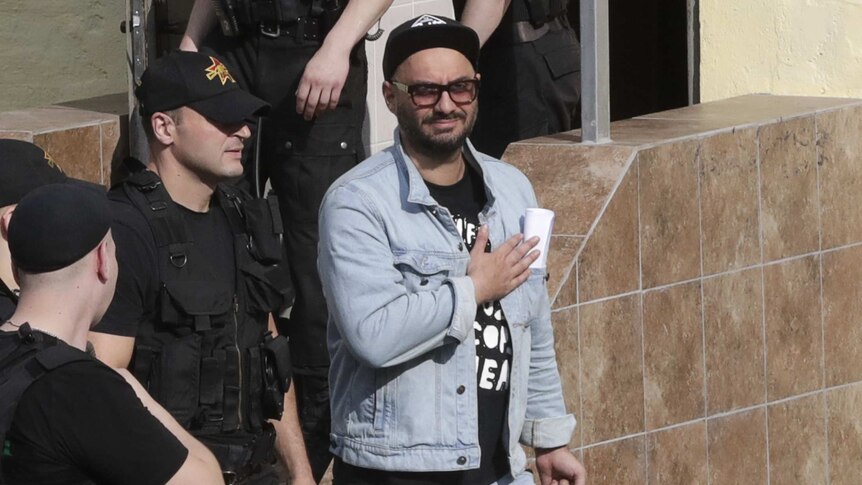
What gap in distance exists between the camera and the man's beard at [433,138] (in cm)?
416

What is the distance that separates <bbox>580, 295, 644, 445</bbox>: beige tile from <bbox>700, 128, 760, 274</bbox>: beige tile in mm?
483

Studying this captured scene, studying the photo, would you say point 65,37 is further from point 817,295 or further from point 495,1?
point 817,295

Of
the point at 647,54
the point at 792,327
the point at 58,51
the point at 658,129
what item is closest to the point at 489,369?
the point at 658,129

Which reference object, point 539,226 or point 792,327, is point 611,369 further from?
point 539,226

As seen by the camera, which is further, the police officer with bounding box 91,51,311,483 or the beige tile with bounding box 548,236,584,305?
the beige tile with bounding box 548,236,584,305

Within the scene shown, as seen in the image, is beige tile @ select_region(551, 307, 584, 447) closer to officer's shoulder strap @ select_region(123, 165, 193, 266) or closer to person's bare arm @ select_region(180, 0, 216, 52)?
officer's shoulder strap @ select_region(123, 165, 193, 266)

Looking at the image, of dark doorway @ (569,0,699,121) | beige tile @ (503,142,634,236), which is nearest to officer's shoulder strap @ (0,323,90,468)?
beige tile @ (503,142,634,236)

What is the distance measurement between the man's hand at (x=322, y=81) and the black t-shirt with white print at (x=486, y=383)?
3.89 feet

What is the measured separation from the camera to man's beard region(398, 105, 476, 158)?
416cm

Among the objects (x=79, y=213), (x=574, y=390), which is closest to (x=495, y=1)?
(x=574, y=390)

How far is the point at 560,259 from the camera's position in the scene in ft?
17.7

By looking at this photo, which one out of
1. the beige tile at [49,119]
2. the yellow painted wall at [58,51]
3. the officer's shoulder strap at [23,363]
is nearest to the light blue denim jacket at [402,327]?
the officer's shoulder strap at [23,363]

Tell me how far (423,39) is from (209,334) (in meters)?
0.97

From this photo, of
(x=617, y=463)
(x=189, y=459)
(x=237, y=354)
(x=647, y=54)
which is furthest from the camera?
(x=647, y=54)
